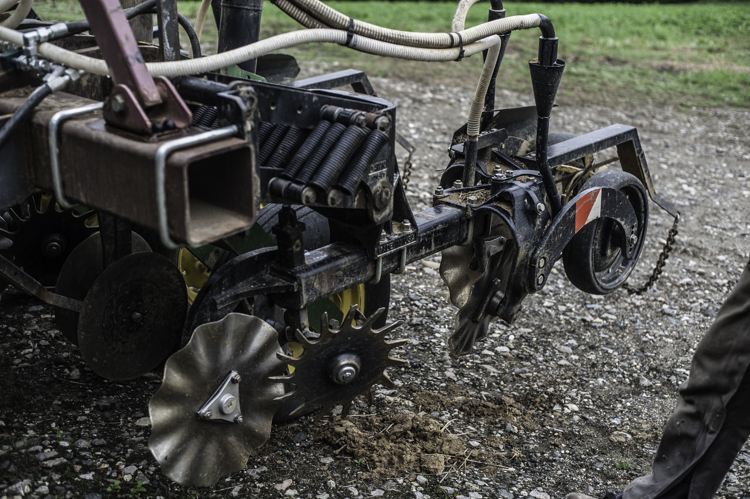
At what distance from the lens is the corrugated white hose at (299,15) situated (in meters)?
2.32

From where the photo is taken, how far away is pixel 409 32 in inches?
97.7

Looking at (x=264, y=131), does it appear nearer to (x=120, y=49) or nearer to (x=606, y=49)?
(x=120, y=49)

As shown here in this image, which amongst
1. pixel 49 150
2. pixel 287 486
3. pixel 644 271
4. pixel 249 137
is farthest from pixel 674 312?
pixel 49 150

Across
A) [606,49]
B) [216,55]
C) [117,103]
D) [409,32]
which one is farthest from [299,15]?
[606,49]

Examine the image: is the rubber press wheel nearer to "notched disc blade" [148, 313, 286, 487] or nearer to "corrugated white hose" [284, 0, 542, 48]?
"corrugated white hose" [284, 0, 542, 48]

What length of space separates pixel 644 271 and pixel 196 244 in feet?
11.9

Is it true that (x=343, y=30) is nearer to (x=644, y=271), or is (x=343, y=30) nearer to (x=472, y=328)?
(x=472, y=328)

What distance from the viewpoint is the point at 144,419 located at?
2807 mm

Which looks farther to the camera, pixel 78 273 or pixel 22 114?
pixel 78 273

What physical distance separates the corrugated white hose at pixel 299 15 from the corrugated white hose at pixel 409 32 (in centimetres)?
4

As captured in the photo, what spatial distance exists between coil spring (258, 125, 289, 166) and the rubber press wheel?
1.34m

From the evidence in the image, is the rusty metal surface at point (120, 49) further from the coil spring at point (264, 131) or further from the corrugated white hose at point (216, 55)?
the coil spring at point (264, 131)

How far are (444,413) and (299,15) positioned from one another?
164 centimetres

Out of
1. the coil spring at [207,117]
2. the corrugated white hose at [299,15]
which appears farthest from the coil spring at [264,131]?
the corrugated white hose at [299,15]
